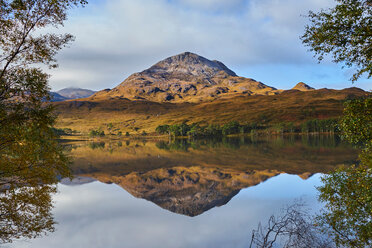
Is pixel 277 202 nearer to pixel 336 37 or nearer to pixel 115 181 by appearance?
pixel 336 37

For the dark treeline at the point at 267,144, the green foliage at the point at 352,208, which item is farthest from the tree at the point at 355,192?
the dark treeline at the point at 267,144

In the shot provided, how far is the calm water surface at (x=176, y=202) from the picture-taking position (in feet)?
85.4

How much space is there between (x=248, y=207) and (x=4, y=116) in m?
28.9

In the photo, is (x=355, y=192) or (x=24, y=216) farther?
(x=24, y=216)

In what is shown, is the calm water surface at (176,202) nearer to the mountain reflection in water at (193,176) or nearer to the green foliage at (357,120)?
the mountain reflection in water at (193,176)

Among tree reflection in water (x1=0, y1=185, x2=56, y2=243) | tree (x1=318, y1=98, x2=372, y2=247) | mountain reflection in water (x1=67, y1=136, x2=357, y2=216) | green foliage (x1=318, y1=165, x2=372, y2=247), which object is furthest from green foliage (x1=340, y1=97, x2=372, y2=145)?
tree reflection in water (x1=0, y1=185, x2=56, y2=243)

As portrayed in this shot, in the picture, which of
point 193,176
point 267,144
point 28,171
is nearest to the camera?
point 28,171

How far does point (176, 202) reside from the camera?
4006cm

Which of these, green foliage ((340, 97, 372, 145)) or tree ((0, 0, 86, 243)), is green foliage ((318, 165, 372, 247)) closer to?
green foliage ((340, 97, 372, 145))

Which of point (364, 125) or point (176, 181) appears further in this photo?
point (176, 181)

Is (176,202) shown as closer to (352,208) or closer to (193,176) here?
(193,176)

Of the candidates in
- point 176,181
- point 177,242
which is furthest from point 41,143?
point 176,181

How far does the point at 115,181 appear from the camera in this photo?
57.5 m

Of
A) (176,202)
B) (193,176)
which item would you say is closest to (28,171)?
(176,202)
